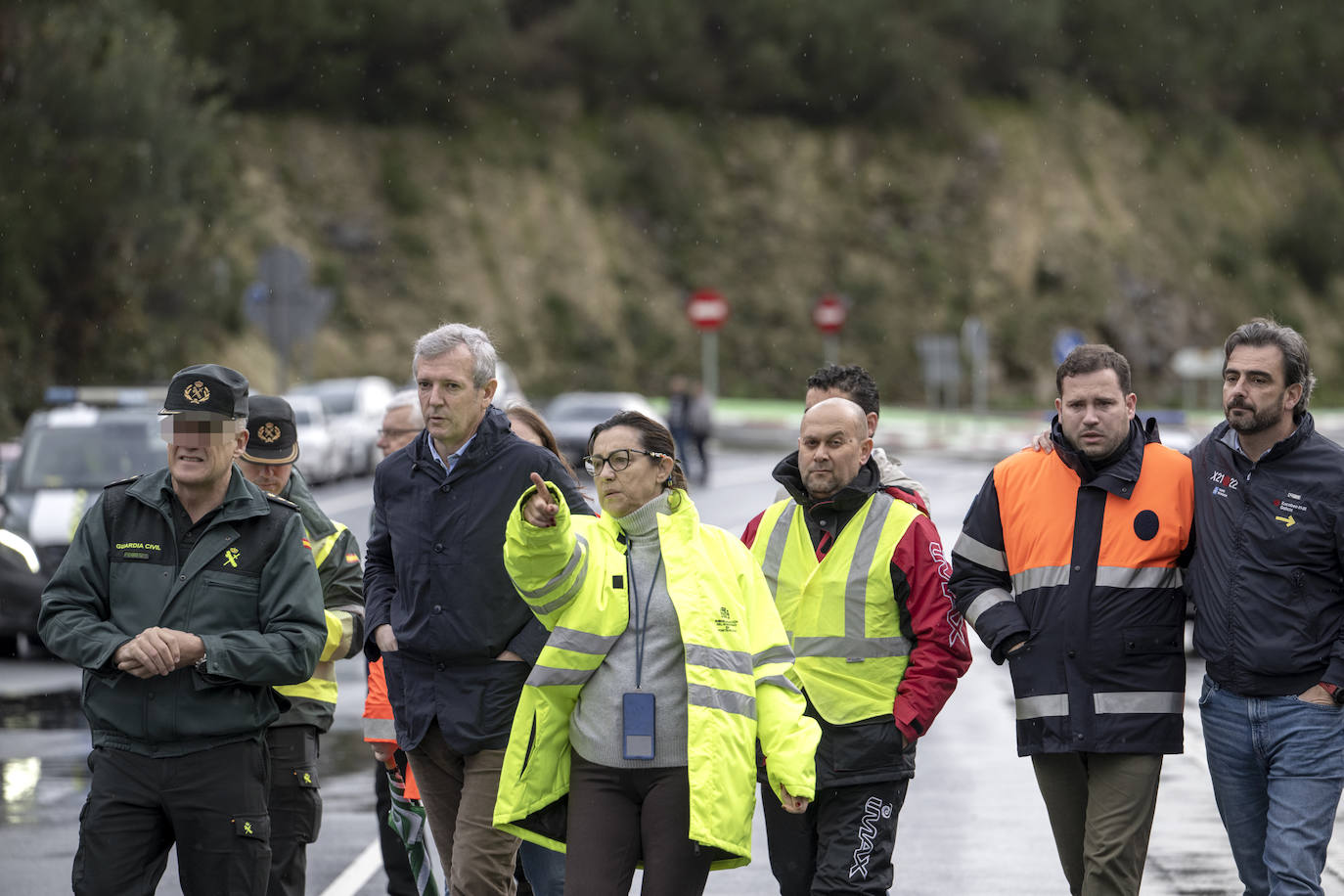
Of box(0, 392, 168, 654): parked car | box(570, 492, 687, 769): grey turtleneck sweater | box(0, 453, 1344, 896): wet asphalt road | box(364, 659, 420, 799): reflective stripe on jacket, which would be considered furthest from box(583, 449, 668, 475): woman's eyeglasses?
box(0, 392, 168, 654): parked car

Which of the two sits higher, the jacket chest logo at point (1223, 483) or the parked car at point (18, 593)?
the jacket chest logo at point (1223, 483)

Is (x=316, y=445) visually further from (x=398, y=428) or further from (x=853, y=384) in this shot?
(x=853, y=384)

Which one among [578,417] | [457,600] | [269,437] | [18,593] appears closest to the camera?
[457,600]

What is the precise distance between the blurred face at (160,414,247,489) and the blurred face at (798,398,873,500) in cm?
173

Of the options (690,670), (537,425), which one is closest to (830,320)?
(537,425)

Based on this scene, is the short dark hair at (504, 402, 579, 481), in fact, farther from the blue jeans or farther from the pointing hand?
the blue jeans

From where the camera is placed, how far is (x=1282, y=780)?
5469 mm

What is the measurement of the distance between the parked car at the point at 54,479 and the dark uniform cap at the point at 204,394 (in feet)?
28.9

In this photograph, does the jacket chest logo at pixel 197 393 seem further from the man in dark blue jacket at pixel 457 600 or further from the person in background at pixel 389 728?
the person in background at pixel 389 728

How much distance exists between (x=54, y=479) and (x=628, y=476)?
36.1 feet

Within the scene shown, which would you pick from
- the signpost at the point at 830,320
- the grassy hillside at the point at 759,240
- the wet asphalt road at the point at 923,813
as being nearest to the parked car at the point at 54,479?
the wet asphalt road at the point at 923,813

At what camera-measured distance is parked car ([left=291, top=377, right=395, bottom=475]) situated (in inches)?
1211

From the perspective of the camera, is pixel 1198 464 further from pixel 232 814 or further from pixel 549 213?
pixel 549 213

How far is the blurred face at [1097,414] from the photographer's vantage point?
561cm
